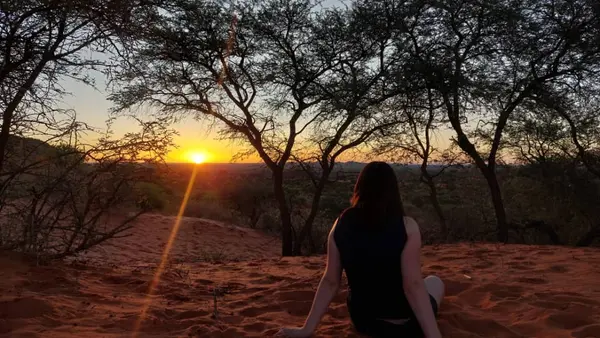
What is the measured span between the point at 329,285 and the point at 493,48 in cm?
817

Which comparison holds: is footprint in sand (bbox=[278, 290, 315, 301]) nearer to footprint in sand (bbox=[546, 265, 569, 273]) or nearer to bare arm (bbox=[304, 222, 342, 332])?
bare arm (bbox=[304, 222, 342, 332])

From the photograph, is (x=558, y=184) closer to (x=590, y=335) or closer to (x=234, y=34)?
(x=234, y=34)

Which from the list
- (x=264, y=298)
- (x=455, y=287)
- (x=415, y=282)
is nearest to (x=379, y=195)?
(x=415, y=282)

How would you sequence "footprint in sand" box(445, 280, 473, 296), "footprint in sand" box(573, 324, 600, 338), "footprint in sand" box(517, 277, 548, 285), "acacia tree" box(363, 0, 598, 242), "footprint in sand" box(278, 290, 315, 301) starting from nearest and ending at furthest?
"footprint in sand" box(573, 324, 600, 338)
"footprint in sand" box(278, 290, 315, 301)
"footprint in sand" box(445, 280, 473, 296)
"footprint in sand" box(517, 277, 548, 285)
"acacia tree" box(363, 0, 598, 242)

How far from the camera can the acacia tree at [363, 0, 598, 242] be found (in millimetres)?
9570

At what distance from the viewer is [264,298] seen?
5176mm

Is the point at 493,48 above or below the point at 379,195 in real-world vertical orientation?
above

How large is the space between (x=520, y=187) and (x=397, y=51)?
260 inches

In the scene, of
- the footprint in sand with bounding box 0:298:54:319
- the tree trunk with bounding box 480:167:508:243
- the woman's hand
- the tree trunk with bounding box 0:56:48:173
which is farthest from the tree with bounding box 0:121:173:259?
the tree trunk with bounding box 480:167:508:243

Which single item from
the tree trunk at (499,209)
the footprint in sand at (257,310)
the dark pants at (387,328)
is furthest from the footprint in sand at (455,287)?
the tree trunk at (499,209)

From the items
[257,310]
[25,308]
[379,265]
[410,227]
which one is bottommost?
[257,310]

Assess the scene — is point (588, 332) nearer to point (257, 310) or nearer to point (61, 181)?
point (257, 310)

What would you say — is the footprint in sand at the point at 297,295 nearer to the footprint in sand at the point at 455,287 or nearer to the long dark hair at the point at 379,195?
the footprint in sand at the point at 455,287

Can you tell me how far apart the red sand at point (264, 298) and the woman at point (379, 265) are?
548 mm
